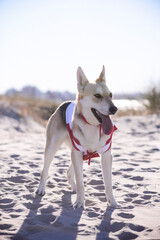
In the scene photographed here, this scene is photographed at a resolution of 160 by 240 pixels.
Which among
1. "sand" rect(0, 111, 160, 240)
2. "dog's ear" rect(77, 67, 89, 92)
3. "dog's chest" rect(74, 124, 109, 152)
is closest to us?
"sand" rect(0, 111, 160, 240)

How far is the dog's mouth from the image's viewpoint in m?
2.94

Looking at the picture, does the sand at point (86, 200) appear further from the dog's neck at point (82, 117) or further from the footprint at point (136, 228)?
the dog's neck at point (82, 117)

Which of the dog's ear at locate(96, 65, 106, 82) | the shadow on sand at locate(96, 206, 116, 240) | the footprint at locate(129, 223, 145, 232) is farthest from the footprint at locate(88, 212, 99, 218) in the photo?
the dog's ear at locate(96, 65, 106, 82)

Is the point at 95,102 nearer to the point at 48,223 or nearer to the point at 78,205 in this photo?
the point at 78,205

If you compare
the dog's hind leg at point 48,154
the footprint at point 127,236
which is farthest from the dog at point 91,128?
the footprint at point 127,236

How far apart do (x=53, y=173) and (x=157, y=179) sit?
166cm

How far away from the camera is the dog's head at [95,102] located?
2896 mm

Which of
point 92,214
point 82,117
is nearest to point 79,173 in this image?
point 92,214

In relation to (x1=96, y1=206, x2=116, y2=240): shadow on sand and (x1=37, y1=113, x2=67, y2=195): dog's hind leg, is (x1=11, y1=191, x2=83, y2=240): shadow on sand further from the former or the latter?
(x1=37, y1=113, x2=67, y2=195): dog's hind leg

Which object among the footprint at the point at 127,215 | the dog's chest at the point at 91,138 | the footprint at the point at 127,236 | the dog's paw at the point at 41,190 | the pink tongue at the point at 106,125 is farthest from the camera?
the dog's paw at the point at 41,190

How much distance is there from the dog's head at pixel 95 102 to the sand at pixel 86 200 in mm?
950

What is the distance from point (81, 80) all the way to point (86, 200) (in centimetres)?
147

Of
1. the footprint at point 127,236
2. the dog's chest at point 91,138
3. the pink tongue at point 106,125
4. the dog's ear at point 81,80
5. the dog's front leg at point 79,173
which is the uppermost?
the dog's ear at point 81,80

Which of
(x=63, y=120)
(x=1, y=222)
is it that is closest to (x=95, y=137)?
(x=63, y=120)
